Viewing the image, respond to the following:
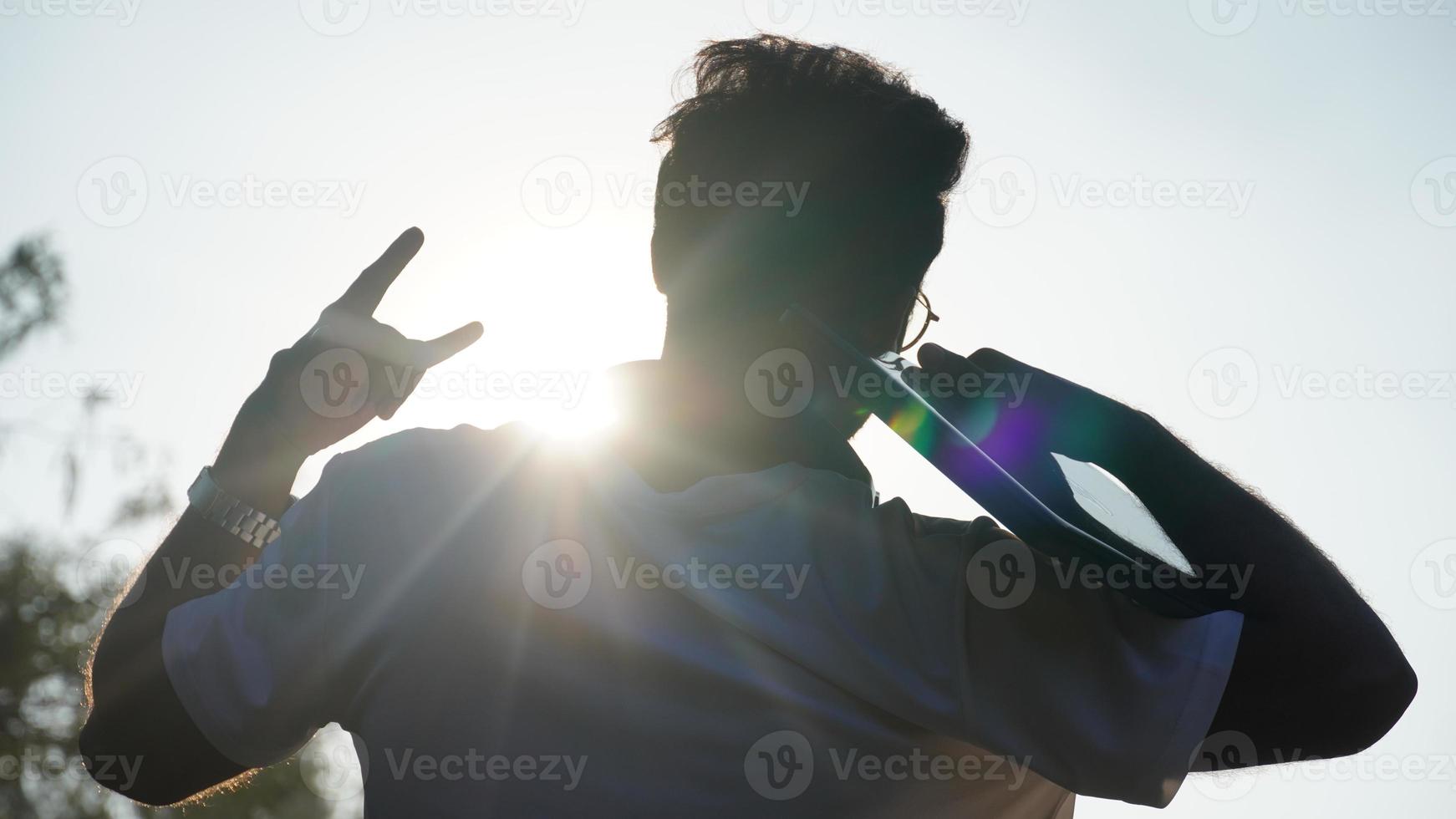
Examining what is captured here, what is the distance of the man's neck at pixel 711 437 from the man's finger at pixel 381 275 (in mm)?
479

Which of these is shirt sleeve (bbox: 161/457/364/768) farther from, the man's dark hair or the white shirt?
the man's dark hair

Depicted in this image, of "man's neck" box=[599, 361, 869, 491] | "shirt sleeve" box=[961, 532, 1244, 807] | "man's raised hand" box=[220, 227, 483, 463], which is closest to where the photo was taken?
"shirt sleeve" box=[961, 532, 1244, 807]

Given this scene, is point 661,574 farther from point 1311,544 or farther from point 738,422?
point 1311,544

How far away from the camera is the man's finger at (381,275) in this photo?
180 cm

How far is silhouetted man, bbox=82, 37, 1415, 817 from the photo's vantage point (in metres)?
1.33

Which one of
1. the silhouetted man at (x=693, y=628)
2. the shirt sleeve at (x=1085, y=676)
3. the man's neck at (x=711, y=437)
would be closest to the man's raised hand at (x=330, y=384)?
the silhouetted man at (x=693, y=628)

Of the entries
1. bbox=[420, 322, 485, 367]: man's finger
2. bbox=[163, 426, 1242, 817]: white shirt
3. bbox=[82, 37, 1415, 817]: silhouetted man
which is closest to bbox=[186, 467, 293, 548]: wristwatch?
bbox=[82, 37, 1415, 817]: silhouetted man

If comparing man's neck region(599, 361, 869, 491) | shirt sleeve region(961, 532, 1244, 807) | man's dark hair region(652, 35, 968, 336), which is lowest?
shirt sleeve region(961, 532, 1244, 807)

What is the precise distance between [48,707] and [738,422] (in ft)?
55.2

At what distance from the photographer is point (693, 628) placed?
1.50 metres

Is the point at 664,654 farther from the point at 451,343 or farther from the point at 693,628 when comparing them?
the point at 451,343

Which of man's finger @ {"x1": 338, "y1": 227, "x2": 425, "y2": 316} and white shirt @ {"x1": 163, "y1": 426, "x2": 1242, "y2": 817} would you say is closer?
white shirt @ {"x1": 163, "y1": 426, "x2": 1242, "y2": 817}

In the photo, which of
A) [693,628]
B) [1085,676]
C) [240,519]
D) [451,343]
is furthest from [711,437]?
[240,519]

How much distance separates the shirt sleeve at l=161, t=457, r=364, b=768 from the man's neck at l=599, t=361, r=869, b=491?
1.45 feet
